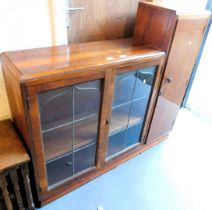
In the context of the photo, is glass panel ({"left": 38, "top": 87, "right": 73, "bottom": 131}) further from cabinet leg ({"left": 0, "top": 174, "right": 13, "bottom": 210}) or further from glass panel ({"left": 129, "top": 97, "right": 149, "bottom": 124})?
glass panel ({"left": 129, "top": 97, "right": 149, "bottom": 124})

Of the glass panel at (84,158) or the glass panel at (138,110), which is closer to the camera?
the glass panel at (84,158)

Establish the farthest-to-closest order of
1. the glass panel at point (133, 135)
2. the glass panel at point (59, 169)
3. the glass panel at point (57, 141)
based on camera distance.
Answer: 1. the glass panel at point (133, 135)
2. the glass panel at point (59, 169)
3. the glass panel at point (57, 141)

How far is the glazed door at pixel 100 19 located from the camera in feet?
4.75

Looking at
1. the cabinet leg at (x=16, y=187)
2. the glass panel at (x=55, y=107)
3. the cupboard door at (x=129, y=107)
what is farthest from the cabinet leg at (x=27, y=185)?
the cupboard door at (x=129, y=107)

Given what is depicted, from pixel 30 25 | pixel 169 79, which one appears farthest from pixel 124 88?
pixel 30 25

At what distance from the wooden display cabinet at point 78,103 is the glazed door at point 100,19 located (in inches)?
6.0

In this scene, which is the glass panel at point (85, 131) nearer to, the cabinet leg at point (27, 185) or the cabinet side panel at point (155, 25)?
the cabinet leg at point (27, 185)

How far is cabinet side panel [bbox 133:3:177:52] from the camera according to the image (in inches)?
55.6

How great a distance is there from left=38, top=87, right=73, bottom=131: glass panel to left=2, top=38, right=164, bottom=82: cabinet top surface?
14cm

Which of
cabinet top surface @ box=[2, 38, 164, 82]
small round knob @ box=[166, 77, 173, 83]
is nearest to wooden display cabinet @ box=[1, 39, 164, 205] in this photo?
cabinet top surface @ box=[2, 38, 164, 82]

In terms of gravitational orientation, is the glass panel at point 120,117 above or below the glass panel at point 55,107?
below

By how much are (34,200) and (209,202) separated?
1412 millimetres

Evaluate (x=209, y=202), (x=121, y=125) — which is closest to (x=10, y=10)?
(x=121, y=125)

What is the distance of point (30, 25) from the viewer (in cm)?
124
